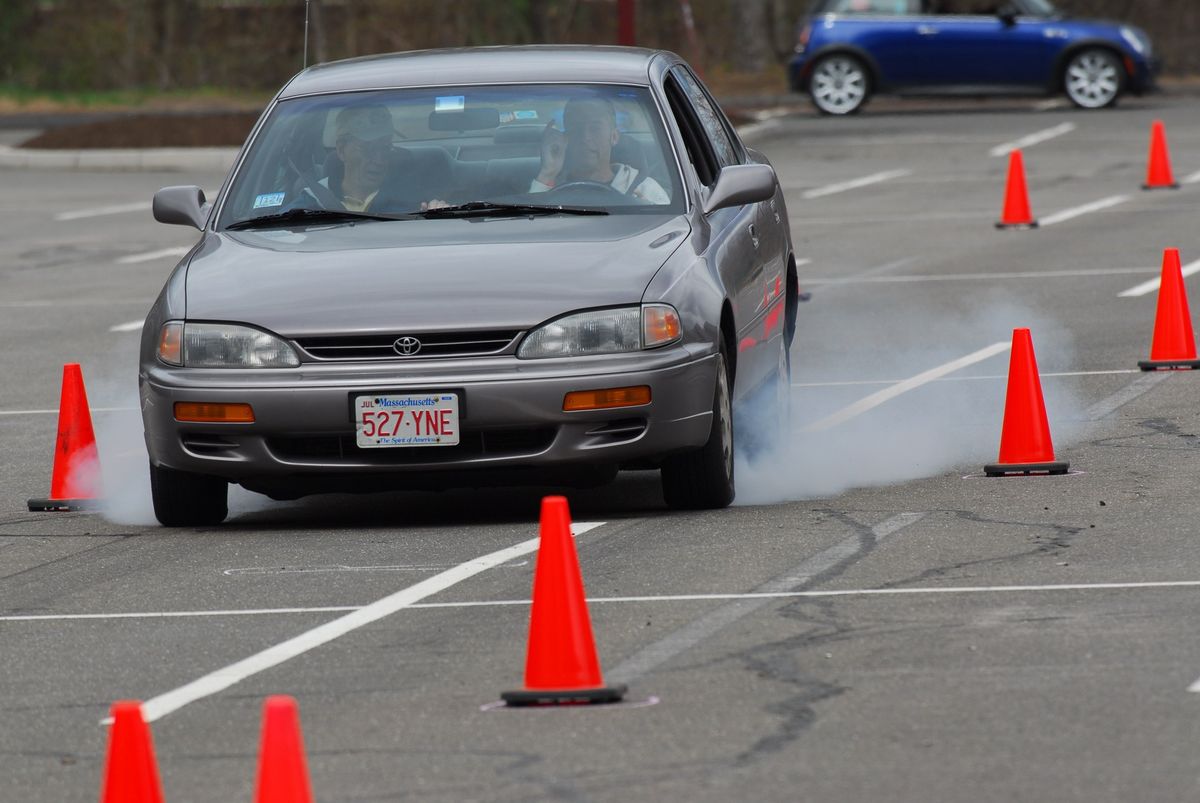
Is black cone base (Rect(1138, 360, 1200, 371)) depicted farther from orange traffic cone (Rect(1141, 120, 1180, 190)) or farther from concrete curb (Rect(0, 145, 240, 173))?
concrete curb (Rect(0, 145, 240, 173))

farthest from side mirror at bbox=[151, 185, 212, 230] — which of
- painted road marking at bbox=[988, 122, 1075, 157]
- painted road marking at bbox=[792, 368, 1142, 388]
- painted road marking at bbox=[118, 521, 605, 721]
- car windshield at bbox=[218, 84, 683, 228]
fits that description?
painted road marking at bbox=[988, 122, 1075, 157]

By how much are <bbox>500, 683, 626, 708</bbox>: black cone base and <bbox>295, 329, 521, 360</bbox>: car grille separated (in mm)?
2449

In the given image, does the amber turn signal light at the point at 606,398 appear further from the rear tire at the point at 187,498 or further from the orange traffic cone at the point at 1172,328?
the orange traffic cone at the point at 1172,328

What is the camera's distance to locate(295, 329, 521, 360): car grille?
8180mm

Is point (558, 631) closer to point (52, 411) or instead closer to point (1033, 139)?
point (52, 411)

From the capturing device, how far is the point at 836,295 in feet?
54.7

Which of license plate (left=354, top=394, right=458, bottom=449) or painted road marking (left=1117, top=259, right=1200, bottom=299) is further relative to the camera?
painted road marking (left=1117, top=259, right=1200, bottom=299)

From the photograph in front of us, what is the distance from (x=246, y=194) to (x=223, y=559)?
1.74 m

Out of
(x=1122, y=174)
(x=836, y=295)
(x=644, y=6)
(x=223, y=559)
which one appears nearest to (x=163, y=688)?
(x=223, y=559)

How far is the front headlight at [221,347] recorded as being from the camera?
8.25 meters

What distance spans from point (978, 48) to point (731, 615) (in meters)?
26.7

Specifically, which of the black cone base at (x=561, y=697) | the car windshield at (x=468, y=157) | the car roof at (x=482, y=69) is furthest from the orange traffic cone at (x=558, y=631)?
the car roof at (x=482, y=69)

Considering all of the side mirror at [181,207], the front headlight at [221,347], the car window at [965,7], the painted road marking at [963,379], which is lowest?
the painted road marking at [963,379]

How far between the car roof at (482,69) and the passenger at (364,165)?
0.96ft
